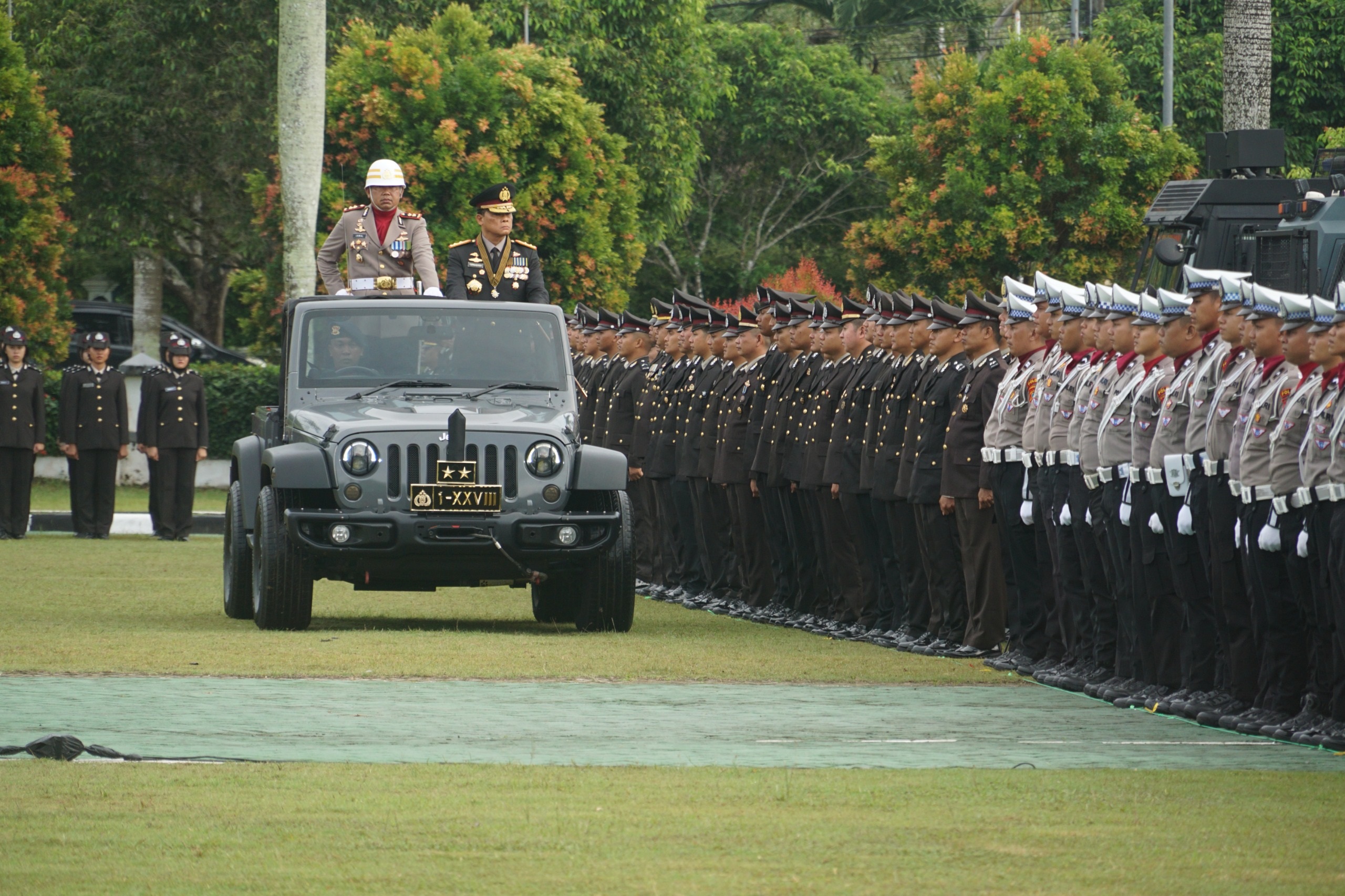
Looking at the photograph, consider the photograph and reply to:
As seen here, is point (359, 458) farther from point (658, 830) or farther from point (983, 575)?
point (658, 830)

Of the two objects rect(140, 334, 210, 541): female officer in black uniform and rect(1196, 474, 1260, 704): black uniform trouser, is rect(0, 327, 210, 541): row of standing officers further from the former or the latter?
rect(1196, 474, 1260, 704): black uniform trouser

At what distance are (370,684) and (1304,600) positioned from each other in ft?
15.4

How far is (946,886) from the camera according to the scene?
22.9ft

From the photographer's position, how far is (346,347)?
52.9 feet

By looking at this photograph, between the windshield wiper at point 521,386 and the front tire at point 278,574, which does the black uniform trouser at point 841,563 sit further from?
the front tire at point 278,574

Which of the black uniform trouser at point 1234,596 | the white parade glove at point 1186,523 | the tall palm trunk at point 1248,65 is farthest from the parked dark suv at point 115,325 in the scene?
the black uniform trouser at point 1234,596

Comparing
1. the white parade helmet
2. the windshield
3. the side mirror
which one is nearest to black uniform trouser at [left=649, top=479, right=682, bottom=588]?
the white parade helmet

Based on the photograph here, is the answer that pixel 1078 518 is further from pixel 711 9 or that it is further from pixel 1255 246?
pixel 711 9

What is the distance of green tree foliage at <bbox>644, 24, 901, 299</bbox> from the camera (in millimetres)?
47188

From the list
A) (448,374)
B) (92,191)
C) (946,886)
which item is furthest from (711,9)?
(946,886)

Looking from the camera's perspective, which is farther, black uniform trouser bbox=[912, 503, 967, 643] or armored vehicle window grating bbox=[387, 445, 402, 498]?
black uniform trouser bbox=[912, 503, 967, 643]

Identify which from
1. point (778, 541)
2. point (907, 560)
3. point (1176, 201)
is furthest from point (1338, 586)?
point (1176, 201)

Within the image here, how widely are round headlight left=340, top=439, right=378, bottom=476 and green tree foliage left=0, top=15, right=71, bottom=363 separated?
66.4 ft

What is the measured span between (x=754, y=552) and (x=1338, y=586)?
29.1 ft
